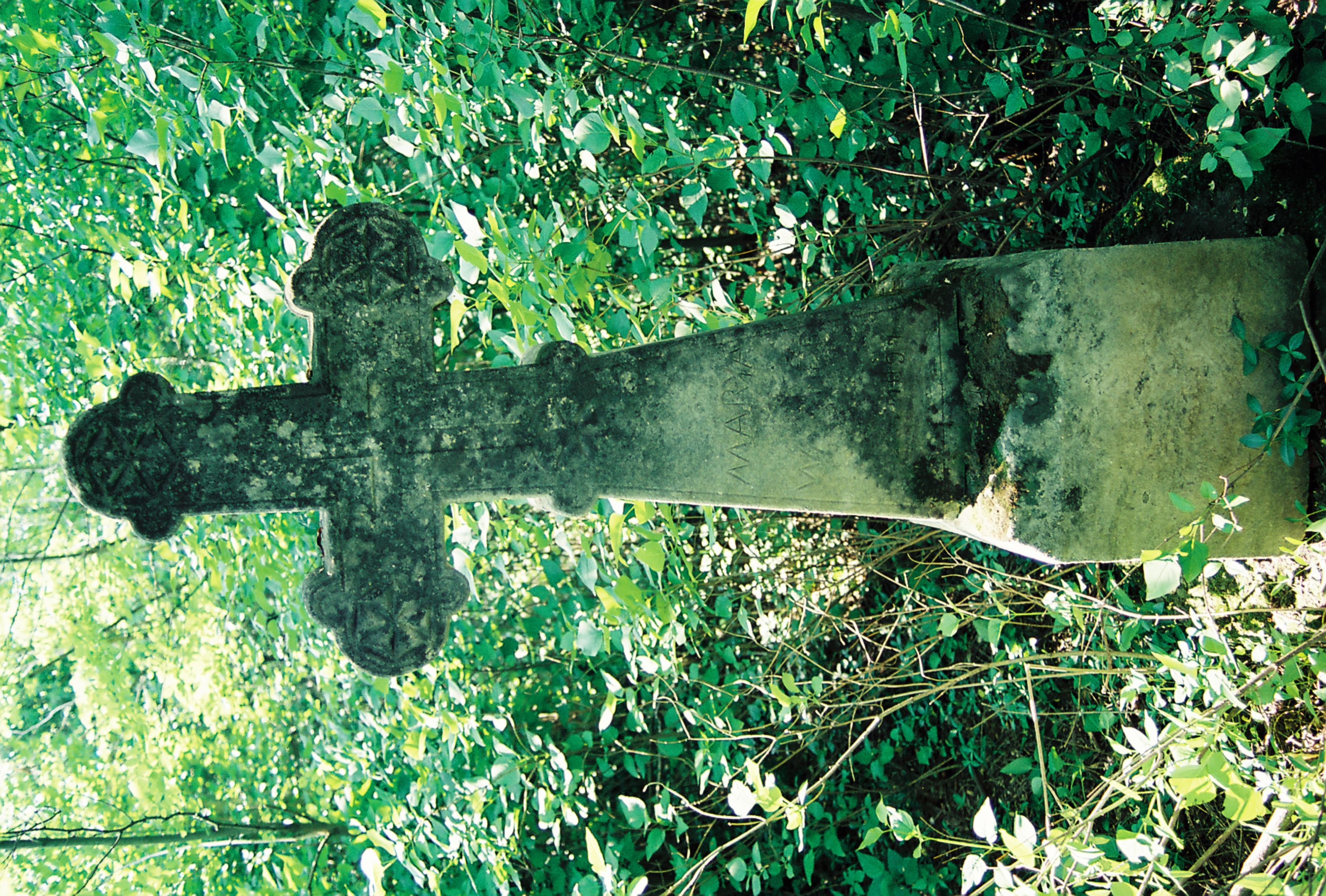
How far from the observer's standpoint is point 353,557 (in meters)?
2.32

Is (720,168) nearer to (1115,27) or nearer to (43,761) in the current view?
(1115,27)

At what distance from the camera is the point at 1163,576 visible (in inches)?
67.5

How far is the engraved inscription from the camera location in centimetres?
234

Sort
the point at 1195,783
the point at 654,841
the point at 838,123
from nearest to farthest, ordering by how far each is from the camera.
→ the point at 1195,783 → the point at 838,123 → the point at 654,841

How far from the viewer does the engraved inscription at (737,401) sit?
2.34 metres

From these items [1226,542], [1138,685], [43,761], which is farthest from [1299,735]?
[43,761]

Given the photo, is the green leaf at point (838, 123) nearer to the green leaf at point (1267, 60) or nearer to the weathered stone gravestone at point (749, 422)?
the weathered stone gravestone at point (749, 422)

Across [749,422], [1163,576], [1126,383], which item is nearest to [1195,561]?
[1163,576]

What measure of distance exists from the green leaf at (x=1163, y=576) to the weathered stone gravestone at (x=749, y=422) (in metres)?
0.45

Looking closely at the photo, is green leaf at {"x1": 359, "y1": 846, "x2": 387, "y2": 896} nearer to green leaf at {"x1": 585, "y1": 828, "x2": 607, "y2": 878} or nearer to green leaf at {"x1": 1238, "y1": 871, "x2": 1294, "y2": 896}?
green leaf at {"x1": 585, "y1": 828, "x2": 607, "y2": 878}

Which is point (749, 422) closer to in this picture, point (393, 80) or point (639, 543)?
point (393, 80)

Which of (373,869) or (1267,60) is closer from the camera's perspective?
(1267,60)

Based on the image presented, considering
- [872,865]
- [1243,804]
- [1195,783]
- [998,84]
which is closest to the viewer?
[1243,804]

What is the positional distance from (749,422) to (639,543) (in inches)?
83.0
